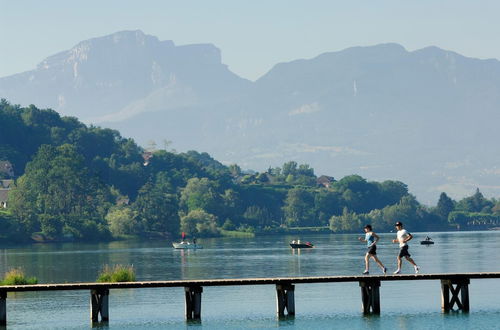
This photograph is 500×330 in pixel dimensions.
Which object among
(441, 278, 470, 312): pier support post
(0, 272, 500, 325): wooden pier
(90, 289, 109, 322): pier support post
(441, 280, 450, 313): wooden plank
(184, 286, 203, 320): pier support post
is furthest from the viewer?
(441, 280, 450, 313): wooden plank

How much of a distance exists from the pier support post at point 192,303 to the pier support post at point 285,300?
4.75m

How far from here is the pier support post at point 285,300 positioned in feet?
235

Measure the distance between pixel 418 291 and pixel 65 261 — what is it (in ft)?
246

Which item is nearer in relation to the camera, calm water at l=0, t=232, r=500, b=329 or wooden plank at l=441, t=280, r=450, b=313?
calm water at l=0, t=232, r=500, b=329

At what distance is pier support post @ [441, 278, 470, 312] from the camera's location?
7256 cm

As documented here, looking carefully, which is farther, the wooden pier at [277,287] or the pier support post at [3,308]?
the pier support post at [3,308]

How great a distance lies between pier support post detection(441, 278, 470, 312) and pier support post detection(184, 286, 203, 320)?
14.9m

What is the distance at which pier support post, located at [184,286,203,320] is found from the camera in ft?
236

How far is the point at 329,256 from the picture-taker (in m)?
167

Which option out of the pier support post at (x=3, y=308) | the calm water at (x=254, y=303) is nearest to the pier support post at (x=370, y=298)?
the calm water at (x=254, y=303)

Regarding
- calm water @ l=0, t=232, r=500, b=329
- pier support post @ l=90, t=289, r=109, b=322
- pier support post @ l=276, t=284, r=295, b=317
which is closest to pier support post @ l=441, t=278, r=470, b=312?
calm water @ l=0, t=232, r=500, b=329

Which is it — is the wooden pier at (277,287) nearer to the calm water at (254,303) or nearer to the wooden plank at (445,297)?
the wooden plank at (445,297)

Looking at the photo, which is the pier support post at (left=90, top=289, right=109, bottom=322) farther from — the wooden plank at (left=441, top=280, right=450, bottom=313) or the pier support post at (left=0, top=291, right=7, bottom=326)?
the wooden plank at (left=441, top=280, right=450, bottom=313)

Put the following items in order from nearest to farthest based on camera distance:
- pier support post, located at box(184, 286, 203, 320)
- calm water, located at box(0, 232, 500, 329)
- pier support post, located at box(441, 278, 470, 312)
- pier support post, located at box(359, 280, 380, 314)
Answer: calm water, located at box(0, 232, 500, 329) → pier support post, located at box(184, 286, 203, 320) → pier support post, located at box(359, 280, 380, 314) → pier support post, located at box(441, 278, 470, 312)
